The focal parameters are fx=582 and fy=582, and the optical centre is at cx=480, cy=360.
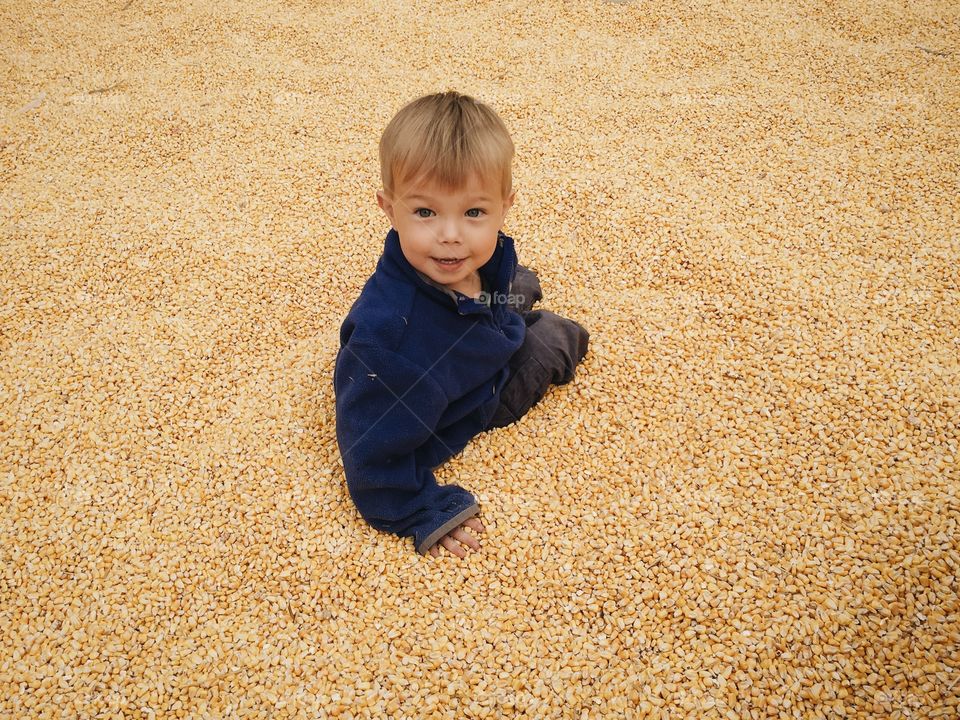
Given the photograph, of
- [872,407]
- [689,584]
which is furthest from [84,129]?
[872,407]

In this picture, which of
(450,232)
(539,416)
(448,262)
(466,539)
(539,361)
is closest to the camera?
(450,232)

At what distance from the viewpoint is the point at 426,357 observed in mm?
2195

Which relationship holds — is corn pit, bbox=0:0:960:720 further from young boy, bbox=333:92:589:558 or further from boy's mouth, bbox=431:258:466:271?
boy's mouth, bbox=431:258:466:271

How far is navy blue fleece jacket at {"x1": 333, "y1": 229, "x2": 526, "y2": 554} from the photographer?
6.95 feet

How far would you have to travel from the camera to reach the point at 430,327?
220 centimetres

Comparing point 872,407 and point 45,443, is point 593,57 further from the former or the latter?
point 45,443

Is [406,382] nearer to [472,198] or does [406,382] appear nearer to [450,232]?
[450,232]

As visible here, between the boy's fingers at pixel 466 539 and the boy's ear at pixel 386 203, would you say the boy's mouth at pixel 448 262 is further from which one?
the boy's fingers at pixel 466 539

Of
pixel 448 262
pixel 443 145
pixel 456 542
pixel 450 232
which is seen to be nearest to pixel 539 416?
pixel 456 542

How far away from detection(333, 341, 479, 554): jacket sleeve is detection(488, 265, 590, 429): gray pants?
20.3 inches

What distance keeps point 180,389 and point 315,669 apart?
158 cm

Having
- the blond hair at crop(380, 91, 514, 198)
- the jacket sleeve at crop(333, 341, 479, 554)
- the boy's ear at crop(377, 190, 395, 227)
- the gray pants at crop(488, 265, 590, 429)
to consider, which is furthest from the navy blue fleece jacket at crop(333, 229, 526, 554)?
the blond hair at crop(380, 91, 514, 198)

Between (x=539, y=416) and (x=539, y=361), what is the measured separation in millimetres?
295

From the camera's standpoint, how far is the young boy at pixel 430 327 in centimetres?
196
